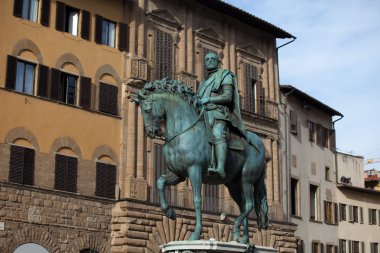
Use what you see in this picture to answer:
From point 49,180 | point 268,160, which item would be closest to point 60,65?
point 49,180

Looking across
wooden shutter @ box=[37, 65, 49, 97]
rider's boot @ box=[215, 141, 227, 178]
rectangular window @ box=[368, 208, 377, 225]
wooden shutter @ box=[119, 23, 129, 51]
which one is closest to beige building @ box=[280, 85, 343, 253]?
rectangular window @ box=[368, 208, 377, 225]

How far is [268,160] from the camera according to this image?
3281 centimetres

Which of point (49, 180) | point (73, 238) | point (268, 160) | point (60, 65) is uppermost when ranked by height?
point (60, 65)

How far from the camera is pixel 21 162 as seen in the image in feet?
74.5

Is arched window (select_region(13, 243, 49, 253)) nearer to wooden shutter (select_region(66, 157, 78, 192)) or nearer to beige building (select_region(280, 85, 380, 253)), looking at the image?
wooden shutter (select_region(66, 157, 78, 192))

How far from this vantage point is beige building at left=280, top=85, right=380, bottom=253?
34906mm

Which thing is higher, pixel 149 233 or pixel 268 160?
pixel 268 160

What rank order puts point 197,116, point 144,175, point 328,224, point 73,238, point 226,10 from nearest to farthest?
point 197,116 < point 73,238 < point 144,175 < point 226,10 < point 328,224

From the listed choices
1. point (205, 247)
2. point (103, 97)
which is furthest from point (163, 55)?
point (205, 247)

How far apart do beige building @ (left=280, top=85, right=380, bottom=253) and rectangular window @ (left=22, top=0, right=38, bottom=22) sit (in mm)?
14603

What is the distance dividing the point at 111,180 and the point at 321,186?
15.7 meters

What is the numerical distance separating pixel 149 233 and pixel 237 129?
52.3 ft

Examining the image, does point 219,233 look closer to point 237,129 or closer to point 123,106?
point 123,106

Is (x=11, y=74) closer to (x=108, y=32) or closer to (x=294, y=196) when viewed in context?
(x=108, y=32)
